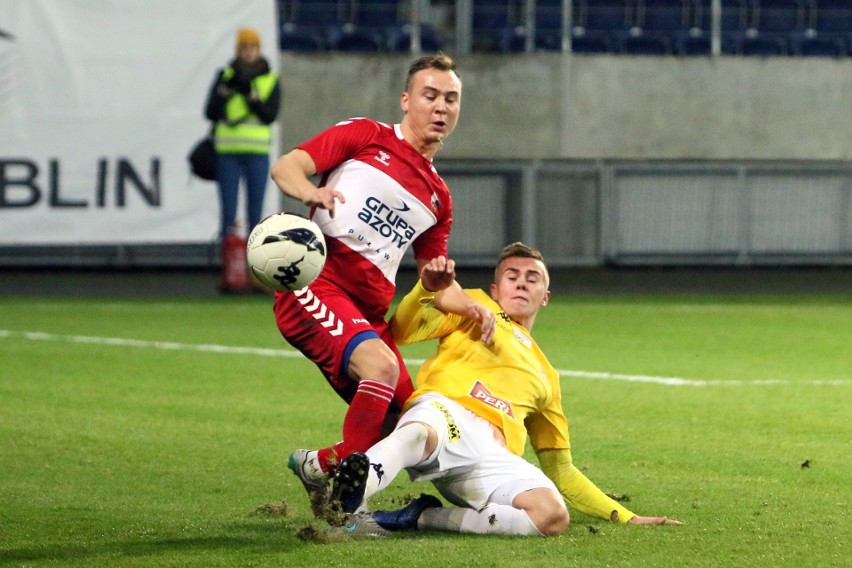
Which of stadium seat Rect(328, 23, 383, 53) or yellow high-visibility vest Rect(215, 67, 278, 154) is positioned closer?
yellow high-visibility vest Rect(215, 67, 278, 154)

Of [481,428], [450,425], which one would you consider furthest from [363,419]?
[481,428]

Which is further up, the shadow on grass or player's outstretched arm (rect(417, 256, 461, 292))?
player's outstretched arm (rect(417, 256, 461, 292))

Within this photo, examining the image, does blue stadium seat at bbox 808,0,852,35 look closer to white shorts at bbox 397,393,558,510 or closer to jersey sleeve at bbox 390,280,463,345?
jersey sleeve at bbox 390,280,463,345

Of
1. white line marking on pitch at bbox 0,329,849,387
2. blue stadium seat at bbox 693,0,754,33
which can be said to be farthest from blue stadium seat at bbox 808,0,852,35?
white line marking on pitch at bbox 0,329,849,387

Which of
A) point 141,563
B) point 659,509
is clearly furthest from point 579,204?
point 141,563

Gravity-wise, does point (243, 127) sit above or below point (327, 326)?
below

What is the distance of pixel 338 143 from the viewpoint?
17.6 feet

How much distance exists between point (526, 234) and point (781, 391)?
9.14 m

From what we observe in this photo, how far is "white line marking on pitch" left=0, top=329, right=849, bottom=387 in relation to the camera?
9.09 meters

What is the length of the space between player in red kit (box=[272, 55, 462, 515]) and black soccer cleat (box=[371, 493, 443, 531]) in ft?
0.86

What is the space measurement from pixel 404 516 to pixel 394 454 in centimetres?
44

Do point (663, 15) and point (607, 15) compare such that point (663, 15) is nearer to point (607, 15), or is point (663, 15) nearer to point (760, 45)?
point (607, 15)

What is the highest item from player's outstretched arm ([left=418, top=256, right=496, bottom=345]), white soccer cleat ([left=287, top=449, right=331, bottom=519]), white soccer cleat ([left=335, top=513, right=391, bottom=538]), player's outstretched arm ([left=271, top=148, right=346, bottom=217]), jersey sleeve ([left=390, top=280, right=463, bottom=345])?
player's outstretched arm ([left=271, top=148, right=346, bottom=217])

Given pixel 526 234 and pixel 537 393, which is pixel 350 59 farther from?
pixel 537 393
